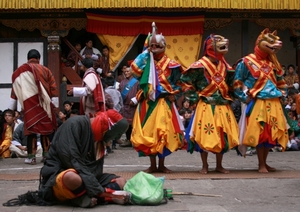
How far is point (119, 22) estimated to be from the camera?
15.4 meters

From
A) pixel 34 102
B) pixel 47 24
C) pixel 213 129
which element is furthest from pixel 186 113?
pixel 213 129

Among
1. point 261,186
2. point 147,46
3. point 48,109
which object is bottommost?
point 261,186

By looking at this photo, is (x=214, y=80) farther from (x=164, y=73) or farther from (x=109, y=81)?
(x=109, y=81)

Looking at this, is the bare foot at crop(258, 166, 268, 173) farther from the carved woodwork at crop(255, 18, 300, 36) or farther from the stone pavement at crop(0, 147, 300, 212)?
the carved woodwork at crop(255, 18, 300, 36)

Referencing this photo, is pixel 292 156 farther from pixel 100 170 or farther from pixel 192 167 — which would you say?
pixel 100 170

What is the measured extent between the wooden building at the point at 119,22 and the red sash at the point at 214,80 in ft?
19.0

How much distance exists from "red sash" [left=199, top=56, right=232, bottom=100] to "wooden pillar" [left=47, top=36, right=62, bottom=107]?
7041 millimetres

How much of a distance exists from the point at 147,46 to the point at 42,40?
7011 millimetres

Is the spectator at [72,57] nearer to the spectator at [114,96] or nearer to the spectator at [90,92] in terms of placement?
the spectator at [114,96]

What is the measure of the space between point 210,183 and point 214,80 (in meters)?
1.58

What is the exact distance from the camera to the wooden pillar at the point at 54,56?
607 inches

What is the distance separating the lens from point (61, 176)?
240 inches

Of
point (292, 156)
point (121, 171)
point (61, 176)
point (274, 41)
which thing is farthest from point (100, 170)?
point (292, 156)

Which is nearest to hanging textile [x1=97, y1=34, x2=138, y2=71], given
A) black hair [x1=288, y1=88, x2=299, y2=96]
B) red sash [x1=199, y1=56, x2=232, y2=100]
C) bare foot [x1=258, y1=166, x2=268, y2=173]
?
black hair [x1=288, y1=88, x2=299, y2=96]
